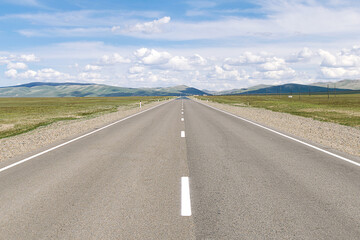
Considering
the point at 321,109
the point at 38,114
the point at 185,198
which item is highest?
the point at 185,198

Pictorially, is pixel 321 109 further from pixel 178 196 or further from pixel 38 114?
pixel 178 196

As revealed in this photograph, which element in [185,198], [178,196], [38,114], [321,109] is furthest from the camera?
[321,109]

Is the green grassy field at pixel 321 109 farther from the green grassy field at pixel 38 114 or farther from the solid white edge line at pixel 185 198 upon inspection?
the green grassy field at pixel 38 114

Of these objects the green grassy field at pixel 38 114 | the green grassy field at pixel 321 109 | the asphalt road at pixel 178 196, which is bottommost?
the green grassy field at pixel 321 109

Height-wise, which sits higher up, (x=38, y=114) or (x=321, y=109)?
(x=38, y=114)

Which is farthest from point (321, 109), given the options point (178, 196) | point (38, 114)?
point (178, 196)

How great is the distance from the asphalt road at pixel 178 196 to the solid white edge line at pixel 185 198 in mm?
62

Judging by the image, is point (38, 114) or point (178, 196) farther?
point (38, 114)

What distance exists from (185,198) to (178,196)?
152 millimetres

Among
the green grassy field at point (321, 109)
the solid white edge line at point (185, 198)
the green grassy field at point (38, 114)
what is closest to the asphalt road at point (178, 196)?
the solid white edge line at point (185, 198)

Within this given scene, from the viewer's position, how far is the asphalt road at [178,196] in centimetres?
375

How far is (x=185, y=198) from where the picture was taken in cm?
488

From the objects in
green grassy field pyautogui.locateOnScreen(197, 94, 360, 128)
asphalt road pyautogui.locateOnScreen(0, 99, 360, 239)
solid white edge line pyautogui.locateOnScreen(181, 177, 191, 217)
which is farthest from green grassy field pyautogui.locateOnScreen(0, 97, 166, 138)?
green grassy field pyautogui.locateOnScreen(197, 94, 360, 128)

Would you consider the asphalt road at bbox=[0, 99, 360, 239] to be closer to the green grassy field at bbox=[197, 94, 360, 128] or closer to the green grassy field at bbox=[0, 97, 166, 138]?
the green grassy field at bbox=[0, 97, 166, 138]
